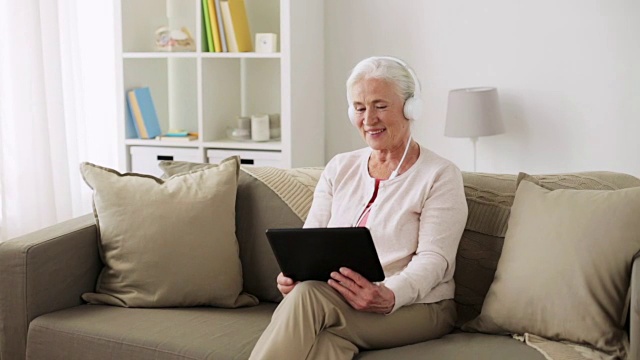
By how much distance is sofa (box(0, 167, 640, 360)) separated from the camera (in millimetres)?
2611

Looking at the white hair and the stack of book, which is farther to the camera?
the stack of book

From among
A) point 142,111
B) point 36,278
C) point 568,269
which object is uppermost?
point 142,111

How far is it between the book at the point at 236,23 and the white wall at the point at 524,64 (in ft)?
1.43

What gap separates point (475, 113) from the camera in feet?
13.9

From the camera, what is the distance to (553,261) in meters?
2.43

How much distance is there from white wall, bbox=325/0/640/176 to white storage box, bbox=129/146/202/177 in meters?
0.80

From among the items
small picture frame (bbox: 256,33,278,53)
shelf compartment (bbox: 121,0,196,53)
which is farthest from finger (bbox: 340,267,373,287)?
shelf compartment (bbox: 121,0,196,53)

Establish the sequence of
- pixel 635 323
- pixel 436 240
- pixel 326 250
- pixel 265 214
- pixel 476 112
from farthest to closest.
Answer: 1. pixel 476 112
2. pixel 265 214
3. pixel 436 240
4. pixel 326 250
5. pixel 635 323

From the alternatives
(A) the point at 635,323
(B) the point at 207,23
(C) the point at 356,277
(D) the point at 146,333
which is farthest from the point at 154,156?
(A) the point at 635,323

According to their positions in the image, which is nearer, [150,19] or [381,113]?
[381,113]

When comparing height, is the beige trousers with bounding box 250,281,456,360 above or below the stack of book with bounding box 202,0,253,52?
below

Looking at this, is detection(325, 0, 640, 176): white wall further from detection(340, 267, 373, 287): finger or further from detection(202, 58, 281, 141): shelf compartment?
detection(340, 267, 373, 287): finger

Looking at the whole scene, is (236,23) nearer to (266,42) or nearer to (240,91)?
(266,42)

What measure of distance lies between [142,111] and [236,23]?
64cm
